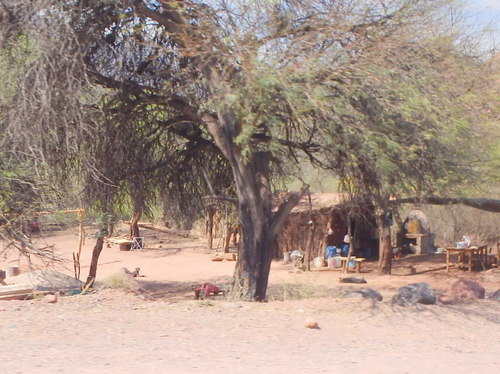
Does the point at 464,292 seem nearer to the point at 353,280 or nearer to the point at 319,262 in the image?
the point at 353,280

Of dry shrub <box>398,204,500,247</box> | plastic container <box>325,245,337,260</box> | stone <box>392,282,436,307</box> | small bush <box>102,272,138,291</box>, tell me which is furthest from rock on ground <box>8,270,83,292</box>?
dry shrub <box>398,204,500,247</box>

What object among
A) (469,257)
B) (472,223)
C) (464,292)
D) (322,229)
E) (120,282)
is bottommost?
(120,282)

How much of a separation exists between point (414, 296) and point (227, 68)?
5.04 metres

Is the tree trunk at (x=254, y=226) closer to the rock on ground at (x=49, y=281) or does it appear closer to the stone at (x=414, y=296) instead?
the stone at (x=414, y=296)

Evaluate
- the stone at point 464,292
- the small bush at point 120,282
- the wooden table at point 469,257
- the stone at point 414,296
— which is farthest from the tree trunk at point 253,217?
the wooden table at point 469,257

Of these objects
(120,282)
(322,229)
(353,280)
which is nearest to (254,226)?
(120,282)

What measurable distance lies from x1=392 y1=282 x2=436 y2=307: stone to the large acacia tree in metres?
2.72

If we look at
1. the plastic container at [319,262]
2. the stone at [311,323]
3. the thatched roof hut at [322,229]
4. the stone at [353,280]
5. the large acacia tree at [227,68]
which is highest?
the large acacia tree at [227,68]

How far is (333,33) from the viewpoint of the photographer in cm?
1201

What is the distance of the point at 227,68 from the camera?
12.0 metres

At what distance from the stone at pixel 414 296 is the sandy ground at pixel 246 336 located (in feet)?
1.26

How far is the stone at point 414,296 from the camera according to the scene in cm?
1209

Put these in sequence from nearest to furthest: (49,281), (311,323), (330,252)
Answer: (311,323), (49,281), (330,252)

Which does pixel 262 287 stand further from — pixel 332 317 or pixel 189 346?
pixel 189 346
